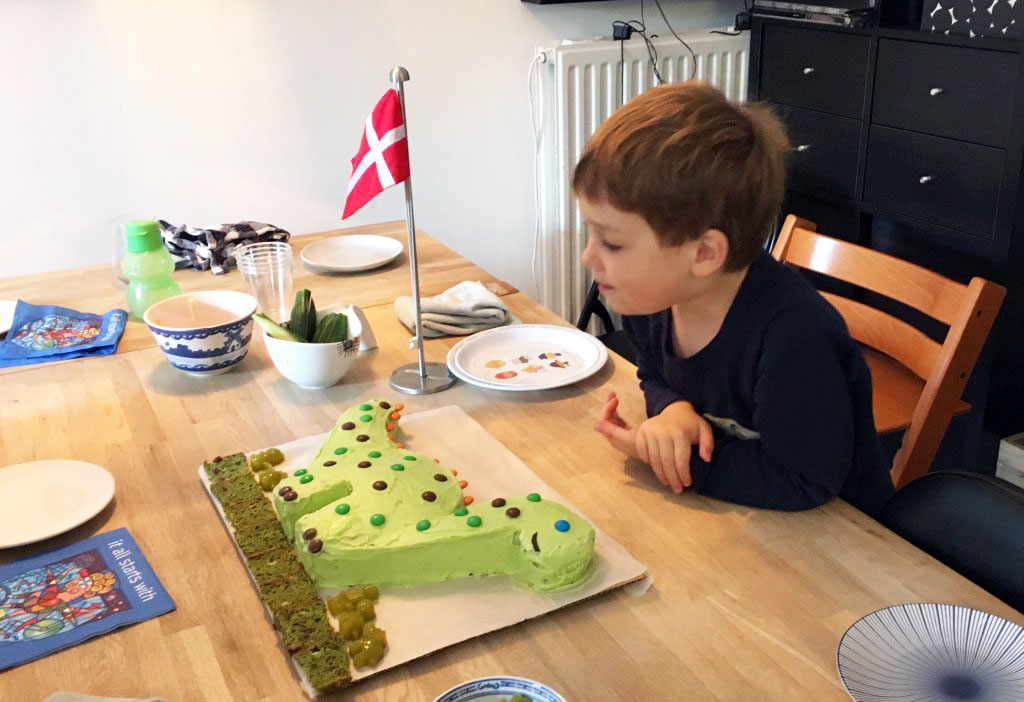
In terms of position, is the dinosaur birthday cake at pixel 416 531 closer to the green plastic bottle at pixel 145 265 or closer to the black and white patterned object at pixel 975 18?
the green plastic bottle at pixel 145 265

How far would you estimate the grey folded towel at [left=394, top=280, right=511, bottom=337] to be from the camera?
1.51 metres

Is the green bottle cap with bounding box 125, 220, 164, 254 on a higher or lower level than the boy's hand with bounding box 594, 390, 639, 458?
higher

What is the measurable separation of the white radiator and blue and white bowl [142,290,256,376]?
4.50ft

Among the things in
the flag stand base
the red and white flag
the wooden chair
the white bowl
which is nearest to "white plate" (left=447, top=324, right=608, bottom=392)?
the flag stand base

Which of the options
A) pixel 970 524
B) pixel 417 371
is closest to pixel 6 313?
pixel 417 371

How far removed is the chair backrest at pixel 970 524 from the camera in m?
0.94

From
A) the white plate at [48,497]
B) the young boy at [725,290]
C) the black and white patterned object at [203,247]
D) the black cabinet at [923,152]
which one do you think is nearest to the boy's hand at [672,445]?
the young boy at [725,290]

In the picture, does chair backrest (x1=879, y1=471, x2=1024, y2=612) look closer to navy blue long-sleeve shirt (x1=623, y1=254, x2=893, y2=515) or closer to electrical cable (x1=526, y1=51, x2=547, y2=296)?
navy blue long-sleeve shirt (x1=623, y1=254, x2=893, y2=515)

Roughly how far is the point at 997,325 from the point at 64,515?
2019 mm

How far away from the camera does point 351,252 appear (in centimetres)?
193

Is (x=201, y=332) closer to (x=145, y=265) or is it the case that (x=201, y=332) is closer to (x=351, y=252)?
(x=145, y=265)

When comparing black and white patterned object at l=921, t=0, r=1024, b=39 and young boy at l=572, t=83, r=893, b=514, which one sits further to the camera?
black and white patterned object at l=921, t=0, r=1024, b=39

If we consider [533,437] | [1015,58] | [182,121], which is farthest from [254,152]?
[1015,58]

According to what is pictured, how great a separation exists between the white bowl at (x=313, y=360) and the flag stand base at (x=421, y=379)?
0.07 metres
